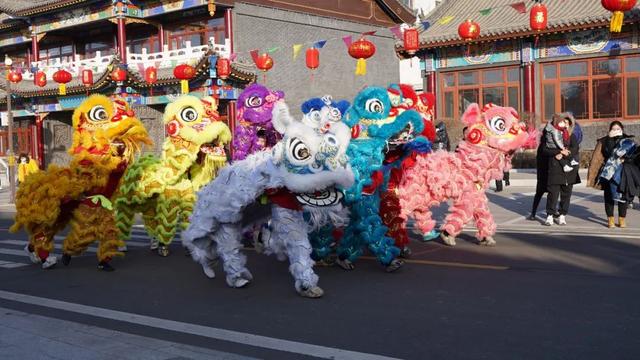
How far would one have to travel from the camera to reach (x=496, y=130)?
8.77 meters

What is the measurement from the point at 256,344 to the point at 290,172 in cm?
159

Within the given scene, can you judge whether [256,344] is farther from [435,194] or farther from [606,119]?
[606,119]

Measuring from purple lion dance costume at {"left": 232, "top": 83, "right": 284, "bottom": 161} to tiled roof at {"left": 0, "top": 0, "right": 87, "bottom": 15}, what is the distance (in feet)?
69.9

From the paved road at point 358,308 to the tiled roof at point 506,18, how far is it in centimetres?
1277

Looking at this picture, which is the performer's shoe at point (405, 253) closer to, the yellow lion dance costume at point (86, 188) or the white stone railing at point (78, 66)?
the yellow lion dance costume at point (86, 188)

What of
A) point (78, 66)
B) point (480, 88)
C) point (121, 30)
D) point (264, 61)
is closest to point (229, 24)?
point (121, 30)

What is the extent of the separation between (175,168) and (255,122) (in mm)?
1156

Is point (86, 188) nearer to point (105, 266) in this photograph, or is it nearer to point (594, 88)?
point (105, 266)

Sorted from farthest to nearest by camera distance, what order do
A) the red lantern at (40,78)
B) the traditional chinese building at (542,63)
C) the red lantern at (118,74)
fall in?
1. the red lantern at (40,78)
2. the red lantern at (118,74)
3. the traditional chinese building at (542,63)

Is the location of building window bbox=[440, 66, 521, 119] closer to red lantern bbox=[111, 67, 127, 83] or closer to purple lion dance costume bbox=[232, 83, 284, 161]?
red lantern bbox=[111, 67, 127, 83]

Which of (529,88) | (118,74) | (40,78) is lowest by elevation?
(529,88)

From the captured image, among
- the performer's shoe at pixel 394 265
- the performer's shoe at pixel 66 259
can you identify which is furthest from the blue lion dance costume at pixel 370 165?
the performer's shoe at pixel 66 259

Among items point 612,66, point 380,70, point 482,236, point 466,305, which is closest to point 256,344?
point 466,305

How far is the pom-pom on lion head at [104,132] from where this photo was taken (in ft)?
26.1
